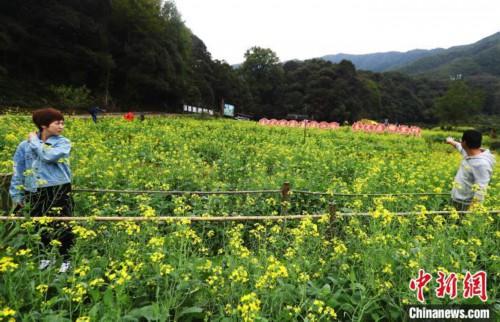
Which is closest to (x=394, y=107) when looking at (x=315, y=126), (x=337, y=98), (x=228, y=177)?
(x=337, y=98)

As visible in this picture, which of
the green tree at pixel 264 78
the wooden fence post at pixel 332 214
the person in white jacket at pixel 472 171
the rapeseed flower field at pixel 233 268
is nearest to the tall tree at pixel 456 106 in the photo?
the green tree at pixel 264 78

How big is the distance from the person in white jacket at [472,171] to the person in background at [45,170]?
4607 mm

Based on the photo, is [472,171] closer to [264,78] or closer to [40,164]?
[40,164]

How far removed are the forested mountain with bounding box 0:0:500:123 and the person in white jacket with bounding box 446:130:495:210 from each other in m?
10.8

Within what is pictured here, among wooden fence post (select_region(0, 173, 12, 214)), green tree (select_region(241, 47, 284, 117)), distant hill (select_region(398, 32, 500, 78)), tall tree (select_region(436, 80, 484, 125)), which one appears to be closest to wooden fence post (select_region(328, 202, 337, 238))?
wooden fence post (select_region(0, 173, 12, 214))

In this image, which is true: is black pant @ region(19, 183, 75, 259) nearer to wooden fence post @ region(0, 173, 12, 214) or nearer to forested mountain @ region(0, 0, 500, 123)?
wooden fence post @ region(0, 173, 12, 214)

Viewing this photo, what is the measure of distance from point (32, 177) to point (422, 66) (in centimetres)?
16147

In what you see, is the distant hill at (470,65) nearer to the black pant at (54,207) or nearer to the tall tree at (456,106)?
the tall tree at (456,106)

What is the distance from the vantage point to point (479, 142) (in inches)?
173

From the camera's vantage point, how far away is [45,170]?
355 centimetres

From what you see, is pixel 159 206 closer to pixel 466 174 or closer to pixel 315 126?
pixel 466 174

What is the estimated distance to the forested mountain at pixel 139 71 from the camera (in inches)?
1107

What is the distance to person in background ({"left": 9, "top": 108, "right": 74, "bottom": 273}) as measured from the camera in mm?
3443

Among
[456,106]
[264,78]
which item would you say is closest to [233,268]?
[264,78]
